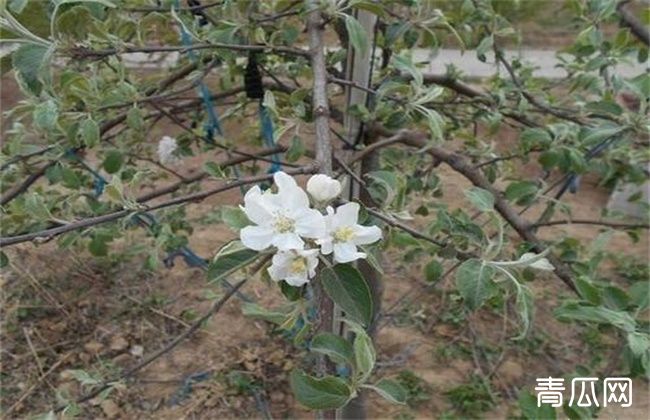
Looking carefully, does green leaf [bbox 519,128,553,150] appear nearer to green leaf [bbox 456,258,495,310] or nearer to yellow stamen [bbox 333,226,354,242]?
green leaf [bbox 456,258,495,310]

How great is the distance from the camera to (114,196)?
2.63 ft

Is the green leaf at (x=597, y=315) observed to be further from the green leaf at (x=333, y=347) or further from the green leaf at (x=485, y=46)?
the green leaf at (x=485, y=46)

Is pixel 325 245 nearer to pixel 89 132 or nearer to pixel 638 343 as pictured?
pixel 638 343

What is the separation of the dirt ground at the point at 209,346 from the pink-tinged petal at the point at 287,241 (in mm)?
1136

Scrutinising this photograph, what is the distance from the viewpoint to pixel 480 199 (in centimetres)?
88

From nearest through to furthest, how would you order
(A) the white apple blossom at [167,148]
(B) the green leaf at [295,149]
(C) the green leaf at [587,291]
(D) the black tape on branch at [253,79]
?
(C) the green leaf at [587,291] < (B) the green leaf at [295,149] < (D) the black tape on branch at [253,79] < (A) the white apple blossom at [167,148]

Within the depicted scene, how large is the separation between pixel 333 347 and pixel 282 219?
15cm

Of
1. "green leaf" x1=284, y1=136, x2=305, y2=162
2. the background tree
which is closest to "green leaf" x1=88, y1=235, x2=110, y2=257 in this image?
the background tree

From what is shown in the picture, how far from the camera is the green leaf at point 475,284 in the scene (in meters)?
0.76

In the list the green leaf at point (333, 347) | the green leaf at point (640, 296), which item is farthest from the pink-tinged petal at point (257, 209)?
the green leaf at point (640, 296)

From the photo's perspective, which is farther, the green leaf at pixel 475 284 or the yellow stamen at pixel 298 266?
the green leaf at pixel 475 284

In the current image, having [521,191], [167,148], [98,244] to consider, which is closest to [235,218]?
[521,191]

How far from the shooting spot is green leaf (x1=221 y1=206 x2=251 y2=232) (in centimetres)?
64

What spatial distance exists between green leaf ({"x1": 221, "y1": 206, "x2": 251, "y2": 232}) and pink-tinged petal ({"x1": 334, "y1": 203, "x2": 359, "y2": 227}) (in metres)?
0.09
